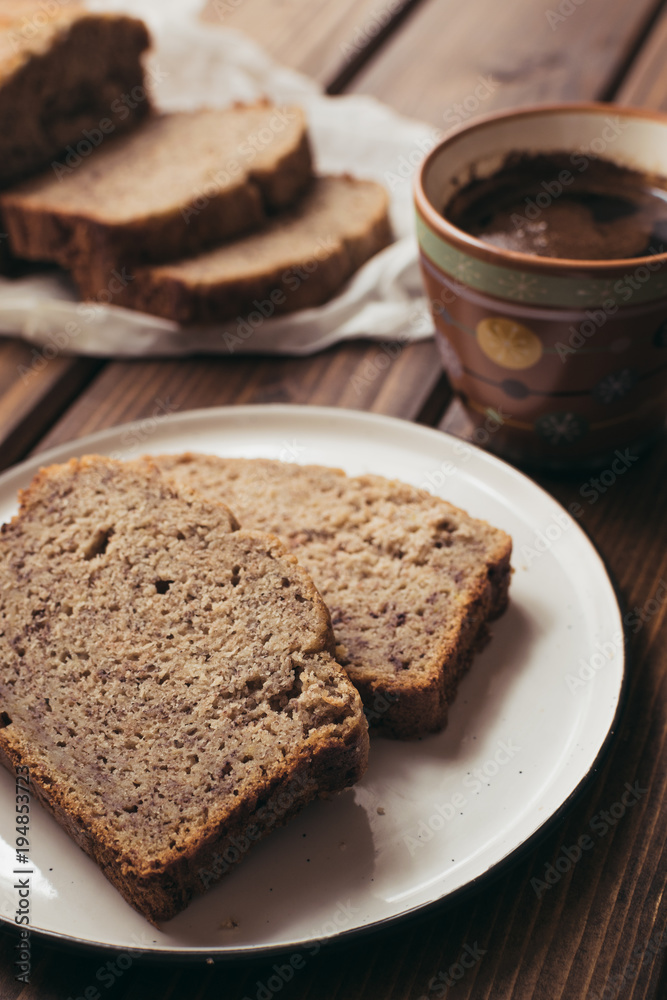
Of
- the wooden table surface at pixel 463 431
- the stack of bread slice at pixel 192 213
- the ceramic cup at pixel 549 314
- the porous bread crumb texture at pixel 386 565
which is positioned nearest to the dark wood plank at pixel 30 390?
the wooden table surface at pixel 463 431

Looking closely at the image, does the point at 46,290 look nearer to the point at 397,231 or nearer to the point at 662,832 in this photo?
the point at 397,231

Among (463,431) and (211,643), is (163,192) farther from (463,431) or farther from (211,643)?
(211,643)

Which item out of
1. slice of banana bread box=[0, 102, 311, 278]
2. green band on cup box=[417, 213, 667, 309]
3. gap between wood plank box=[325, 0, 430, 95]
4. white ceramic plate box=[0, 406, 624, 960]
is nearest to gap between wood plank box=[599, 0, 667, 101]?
gap between wood plank box=[325, 0, 430, 95]

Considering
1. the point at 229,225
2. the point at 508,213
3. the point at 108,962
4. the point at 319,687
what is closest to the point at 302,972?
the point at 108,962

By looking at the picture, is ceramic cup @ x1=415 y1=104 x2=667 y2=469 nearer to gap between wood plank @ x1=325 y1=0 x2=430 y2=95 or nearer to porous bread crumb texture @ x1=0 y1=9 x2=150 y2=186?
porous bread crumb texture @ x1=0 y1=9 x2=150 y2=186

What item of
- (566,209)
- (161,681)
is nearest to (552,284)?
(566,209)
